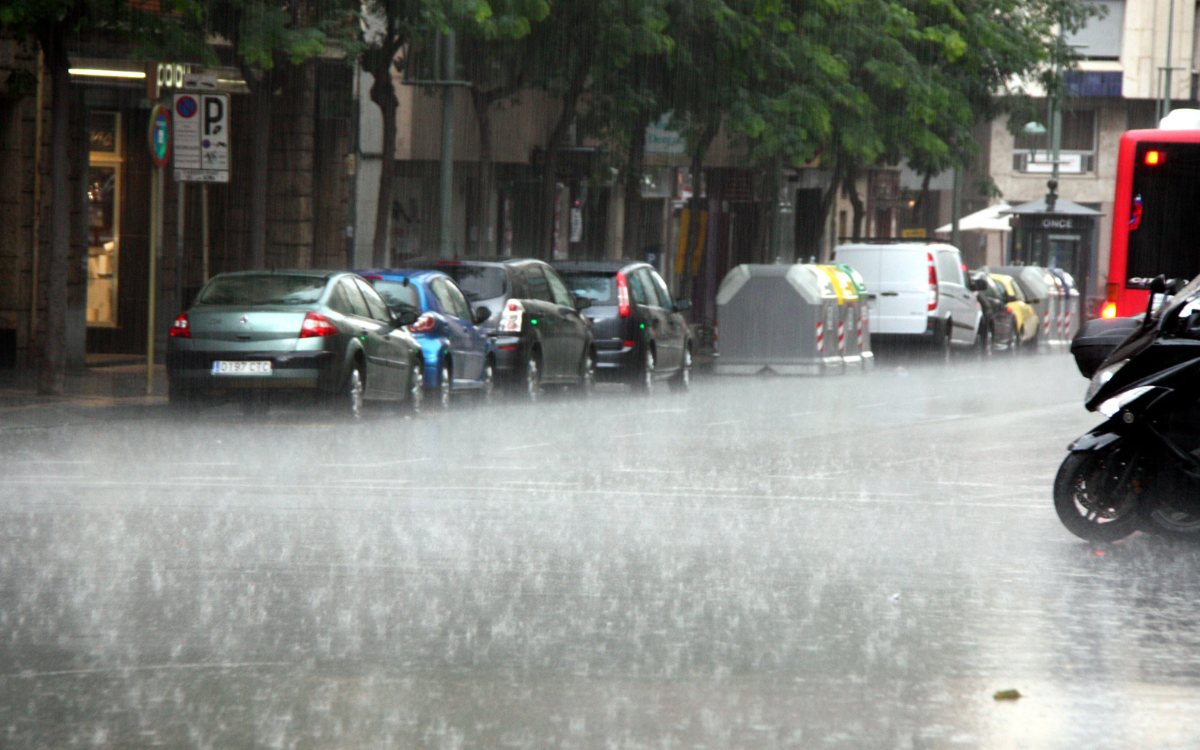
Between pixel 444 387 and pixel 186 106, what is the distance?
3.91 meters

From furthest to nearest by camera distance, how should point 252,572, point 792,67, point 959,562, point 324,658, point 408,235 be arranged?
point 408,235, point 792,67, point 959,562, point 252,572, point 324,658

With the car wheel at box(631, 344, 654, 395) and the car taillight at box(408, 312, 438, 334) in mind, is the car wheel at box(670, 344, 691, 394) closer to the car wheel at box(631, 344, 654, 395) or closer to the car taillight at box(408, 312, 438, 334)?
the car wheel at box(631, 344, 654, 395)

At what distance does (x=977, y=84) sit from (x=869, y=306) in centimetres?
779

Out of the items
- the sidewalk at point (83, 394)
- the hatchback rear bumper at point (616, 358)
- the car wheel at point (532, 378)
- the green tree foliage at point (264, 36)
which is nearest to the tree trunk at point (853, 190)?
the hatchback rear bumper at point (616, 358)

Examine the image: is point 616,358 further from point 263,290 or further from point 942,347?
point 942,347

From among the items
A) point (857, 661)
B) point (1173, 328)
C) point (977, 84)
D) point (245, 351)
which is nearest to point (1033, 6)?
point (977, 84)

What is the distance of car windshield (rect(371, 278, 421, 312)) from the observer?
2148cm

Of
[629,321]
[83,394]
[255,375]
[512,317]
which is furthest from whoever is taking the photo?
[629,321]

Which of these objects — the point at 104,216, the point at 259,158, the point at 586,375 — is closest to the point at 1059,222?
the point at 586,375

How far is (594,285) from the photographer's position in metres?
26.1

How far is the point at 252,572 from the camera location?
9055 millimetres

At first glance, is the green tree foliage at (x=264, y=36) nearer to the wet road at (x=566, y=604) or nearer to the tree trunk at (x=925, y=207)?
the wet road at (x=566, y=604)

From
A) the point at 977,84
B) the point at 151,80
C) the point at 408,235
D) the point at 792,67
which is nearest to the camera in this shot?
the point at 151,80

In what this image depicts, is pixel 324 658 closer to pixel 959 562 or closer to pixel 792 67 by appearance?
pixel 959 562
